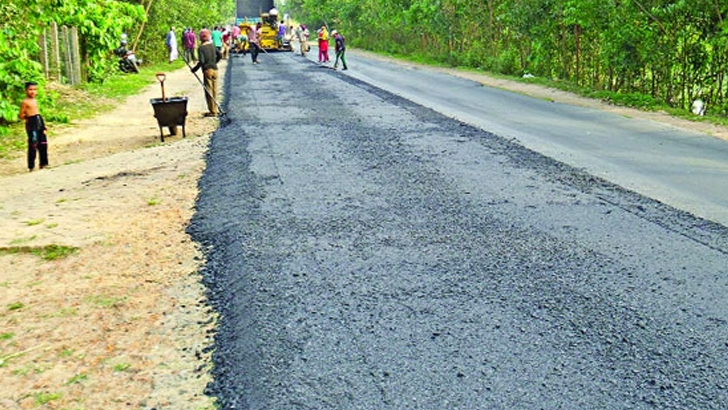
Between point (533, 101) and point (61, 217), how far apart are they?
12664 mm

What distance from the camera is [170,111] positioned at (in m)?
13.5

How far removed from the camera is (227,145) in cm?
1198

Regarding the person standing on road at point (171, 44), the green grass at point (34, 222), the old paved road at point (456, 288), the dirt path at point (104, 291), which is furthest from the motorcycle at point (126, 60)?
the green grass at point (34, 222)

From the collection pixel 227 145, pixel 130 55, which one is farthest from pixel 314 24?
pixel 227 145

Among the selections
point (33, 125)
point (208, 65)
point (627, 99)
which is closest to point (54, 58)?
point (208, 65)

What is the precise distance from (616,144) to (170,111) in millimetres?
7601

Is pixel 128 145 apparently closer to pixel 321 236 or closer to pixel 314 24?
pixel 321 236

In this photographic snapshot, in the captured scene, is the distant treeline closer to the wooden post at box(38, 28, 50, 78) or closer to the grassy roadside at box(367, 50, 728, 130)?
the grassy roadside at box(367, 50, 728, 130)

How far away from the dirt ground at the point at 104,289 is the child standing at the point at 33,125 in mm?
304

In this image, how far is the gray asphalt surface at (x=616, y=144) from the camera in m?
8.50

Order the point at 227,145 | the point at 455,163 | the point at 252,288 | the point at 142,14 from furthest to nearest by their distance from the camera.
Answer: the point at 142,14
the point at 227,145
the point at 455,163
the point at 252,288

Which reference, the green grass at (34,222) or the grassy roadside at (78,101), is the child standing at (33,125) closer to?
the grassy roadside at (78,101)

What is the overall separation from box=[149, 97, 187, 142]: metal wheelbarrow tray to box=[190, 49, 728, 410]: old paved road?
382 centimetres

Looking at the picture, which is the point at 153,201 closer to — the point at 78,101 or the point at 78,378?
the point at 78,378
